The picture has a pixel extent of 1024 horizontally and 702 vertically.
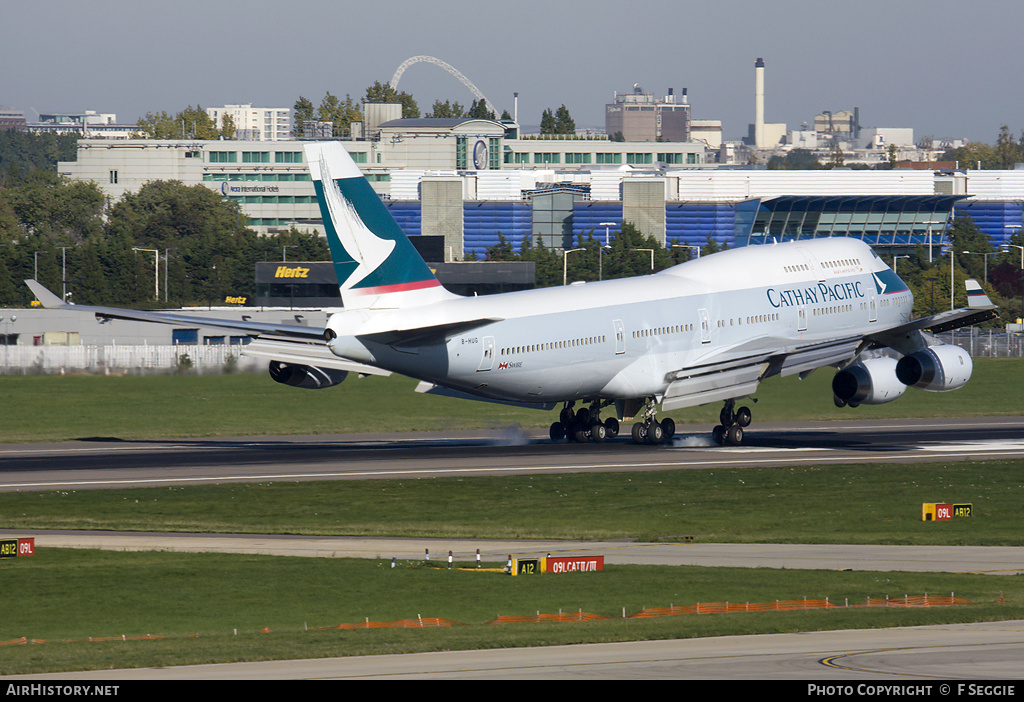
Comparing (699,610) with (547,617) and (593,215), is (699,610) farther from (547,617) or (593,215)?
(593,215)

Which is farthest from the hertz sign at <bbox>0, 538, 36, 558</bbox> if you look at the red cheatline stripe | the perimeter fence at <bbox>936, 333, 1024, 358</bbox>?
the perimeter fence at <bbox>936, 333, 1024, 358</bbox>

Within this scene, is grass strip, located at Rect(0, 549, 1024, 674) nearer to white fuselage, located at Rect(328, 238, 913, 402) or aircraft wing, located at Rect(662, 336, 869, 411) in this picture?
white fuselage, located at Rect(328, 238, 913, 402)

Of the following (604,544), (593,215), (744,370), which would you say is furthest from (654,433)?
(593,215)

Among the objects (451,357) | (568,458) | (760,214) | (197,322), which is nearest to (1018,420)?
(568,458)

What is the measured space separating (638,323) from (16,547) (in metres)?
25.8

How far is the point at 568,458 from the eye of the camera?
50.1 m

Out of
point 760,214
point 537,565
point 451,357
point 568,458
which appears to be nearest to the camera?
point 537,565

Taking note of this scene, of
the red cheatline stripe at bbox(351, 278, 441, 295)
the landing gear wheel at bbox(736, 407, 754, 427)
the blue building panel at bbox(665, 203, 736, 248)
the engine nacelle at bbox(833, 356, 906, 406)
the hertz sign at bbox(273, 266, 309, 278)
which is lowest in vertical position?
the landing gear wheel at bbox(736, 407, 754, 427)

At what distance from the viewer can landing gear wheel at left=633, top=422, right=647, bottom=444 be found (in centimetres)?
5422

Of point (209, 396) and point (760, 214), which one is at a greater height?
point (760, 214)

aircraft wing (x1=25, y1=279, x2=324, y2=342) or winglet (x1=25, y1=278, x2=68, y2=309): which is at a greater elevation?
winglet (x1=25, y1=278, x2=68, y2=309)

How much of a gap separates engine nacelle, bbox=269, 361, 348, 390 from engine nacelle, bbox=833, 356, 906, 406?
18.4 metres
